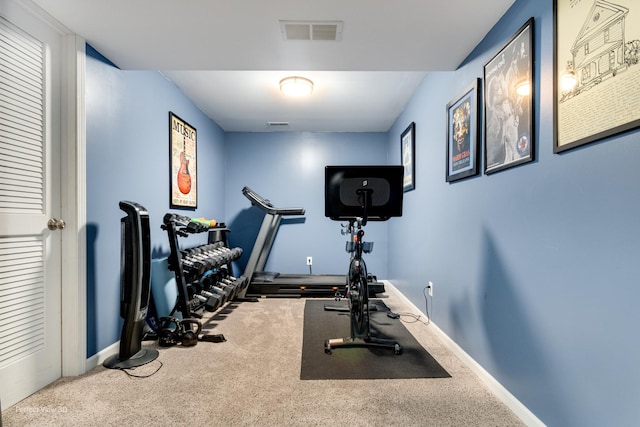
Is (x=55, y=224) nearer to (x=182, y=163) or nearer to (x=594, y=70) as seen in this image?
(x=182, y=163)

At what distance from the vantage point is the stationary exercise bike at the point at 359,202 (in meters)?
2.32

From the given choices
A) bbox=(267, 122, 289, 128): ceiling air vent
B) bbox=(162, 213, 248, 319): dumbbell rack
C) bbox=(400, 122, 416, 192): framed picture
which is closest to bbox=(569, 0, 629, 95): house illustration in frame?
bbox=(400, 122, 416, 192): framed picture

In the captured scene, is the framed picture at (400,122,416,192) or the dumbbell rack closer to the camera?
the dumbbell rack

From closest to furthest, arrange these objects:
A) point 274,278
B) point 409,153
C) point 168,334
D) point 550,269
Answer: point 550,269 → point 168,334 → point 409,153 → point 274,278

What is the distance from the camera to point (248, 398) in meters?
1.64

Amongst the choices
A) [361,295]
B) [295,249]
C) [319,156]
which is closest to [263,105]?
[319,156]

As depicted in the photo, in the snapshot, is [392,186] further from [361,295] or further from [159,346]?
[159,346]

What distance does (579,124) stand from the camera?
1150mm

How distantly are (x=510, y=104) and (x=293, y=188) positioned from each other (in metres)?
3.47

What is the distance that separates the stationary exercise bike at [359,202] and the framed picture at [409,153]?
112 cm

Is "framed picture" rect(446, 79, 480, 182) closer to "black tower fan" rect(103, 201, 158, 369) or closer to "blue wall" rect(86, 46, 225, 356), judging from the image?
"black tower fan" rect(103, 201, 158, 369)

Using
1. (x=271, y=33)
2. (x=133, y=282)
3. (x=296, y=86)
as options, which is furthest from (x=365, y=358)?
(x=296, y=86)

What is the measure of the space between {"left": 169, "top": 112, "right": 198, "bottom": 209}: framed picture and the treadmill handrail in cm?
78

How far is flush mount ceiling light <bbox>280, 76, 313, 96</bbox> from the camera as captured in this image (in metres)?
2.90
